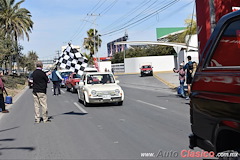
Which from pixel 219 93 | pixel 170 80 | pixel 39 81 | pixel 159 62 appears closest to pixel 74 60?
pixel 170 80

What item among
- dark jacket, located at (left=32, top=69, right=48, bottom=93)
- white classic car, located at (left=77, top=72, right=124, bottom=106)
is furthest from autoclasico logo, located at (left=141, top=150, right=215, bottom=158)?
white classic car, located at (left=77, top=72, right=124, bottom=106)

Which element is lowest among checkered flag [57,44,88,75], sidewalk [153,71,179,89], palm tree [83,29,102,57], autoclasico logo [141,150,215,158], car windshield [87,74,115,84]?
sidewalk [153,71,179,89]

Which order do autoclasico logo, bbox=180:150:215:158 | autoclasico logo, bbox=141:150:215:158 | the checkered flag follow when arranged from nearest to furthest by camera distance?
autoclasico logo, bbox=180:150:215:158
autoclasico logo, bbox=141:150:215:158
the checkered flag

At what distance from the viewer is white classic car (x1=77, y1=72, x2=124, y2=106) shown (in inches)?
516

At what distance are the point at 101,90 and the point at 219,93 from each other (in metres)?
9.97

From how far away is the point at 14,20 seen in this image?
126ft

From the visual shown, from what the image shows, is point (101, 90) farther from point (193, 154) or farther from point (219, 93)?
point (219, 93)

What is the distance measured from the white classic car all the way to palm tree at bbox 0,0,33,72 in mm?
26938

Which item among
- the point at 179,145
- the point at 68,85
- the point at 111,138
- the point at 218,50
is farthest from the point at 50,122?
the point at 68,85

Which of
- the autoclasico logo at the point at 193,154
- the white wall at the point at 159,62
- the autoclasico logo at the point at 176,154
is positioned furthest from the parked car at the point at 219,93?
the white wall at the point at 159,62

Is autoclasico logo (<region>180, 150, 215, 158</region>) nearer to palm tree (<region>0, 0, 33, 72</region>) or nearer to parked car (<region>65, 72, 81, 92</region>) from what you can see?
parked car (<region>65, 72, 81, 92</region>)

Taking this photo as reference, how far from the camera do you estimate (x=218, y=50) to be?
371 centimetres

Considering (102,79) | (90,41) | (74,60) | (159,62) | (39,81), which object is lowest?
(102,79)

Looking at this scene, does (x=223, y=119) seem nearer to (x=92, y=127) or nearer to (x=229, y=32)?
(x=229, y=32)
